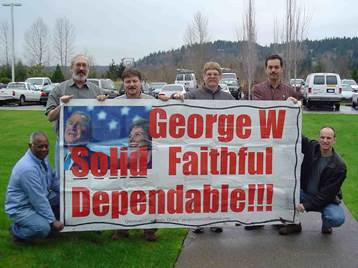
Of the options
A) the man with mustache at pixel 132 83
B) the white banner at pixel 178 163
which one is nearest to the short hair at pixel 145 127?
the white banner at pixel 178 163

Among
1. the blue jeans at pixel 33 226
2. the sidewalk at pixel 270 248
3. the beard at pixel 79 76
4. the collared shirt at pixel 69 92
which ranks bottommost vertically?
the sidewalk at pixel 270 248

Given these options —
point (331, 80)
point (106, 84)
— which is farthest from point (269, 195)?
point (106, 84)

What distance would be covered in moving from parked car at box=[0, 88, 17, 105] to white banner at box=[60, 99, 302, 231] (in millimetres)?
28921

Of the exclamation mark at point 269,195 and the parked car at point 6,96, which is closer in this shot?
the exclamation mark at point 269,195

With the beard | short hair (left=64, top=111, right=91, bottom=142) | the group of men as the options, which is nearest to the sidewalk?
the group of men

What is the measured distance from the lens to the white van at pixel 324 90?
26672 millimetres

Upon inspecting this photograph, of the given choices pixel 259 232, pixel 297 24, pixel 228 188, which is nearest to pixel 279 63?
pixel 228 188

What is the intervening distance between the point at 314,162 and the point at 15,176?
10.4 feet

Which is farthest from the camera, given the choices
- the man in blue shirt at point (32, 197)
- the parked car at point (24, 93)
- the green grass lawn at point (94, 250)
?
the parked car at point (24, 93)

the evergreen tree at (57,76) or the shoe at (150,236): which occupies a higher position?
the evergreen tree at (57,76)

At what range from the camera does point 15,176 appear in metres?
4.82

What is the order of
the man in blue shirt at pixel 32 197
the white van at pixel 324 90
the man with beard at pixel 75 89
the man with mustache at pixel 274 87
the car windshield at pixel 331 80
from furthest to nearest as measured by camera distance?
1. the car windshield at pixel 331 80
2. the white van at pixel 324 90
3. the man with mustache at pixel 274 87
4. the man with beard at pixel 75 89
5. the man in blue shirt at pixel 32 197

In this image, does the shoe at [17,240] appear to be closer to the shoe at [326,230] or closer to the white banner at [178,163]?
the white banner at [178,163]

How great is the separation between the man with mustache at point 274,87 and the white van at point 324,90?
878 inches
